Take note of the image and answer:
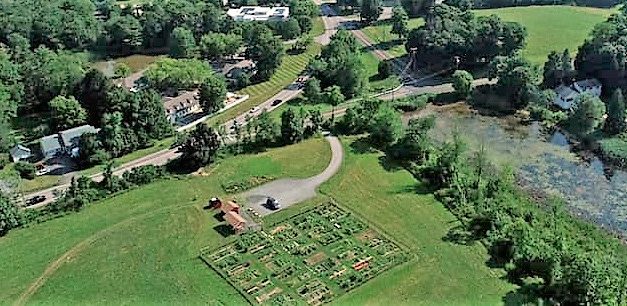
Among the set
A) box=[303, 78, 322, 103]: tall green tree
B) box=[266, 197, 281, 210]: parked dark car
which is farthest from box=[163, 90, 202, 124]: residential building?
box=[266, 197, 281, 210]: parked dark car

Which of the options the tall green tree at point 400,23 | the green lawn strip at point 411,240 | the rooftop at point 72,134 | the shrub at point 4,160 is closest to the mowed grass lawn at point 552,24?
the tall green tree at point 400,23

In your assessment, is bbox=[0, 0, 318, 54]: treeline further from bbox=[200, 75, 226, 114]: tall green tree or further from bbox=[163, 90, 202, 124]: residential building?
bbox=[200, 75, 226, 114]: tall green tree

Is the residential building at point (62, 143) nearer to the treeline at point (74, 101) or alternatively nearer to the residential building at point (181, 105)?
the treeline at point (74, 101)

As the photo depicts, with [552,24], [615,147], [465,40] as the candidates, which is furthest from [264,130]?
[552,24]

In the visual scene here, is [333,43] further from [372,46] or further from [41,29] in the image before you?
[41,29]

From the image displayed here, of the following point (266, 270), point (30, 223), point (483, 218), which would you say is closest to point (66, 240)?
point (30, 223)
